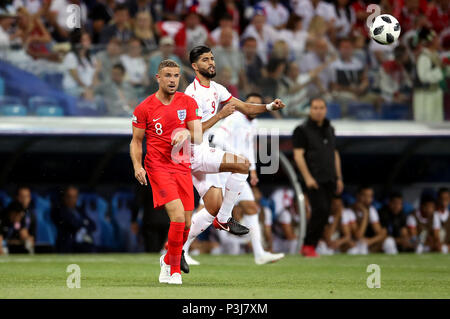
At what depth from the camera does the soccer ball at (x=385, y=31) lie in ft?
43.3

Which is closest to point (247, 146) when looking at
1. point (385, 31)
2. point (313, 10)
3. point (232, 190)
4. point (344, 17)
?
point (232, 190)

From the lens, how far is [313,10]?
21.0 metres

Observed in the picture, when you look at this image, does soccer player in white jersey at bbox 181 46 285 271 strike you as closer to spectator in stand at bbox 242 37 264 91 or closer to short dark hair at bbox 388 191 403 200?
spectator in stand at bbox 242 37 264 91

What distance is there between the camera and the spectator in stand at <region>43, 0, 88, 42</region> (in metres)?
18.1

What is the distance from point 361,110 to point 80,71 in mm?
5220

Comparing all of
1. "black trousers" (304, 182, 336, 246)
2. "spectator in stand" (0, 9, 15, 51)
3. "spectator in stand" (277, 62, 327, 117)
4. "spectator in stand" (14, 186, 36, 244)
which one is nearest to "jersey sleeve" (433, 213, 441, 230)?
"spectator in stand" (277, 62, 327, 117)

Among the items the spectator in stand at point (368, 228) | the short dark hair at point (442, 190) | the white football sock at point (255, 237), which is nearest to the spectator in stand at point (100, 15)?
the spectator in stand at point (368, 228)

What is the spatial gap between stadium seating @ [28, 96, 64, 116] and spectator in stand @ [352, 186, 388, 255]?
606cm

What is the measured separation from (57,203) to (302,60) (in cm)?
528

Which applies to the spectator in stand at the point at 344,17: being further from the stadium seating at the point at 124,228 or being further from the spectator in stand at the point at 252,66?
the stadium seating at the point at 124,228

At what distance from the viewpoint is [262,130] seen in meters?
18.2

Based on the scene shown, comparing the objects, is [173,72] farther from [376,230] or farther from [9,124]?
[376,230]

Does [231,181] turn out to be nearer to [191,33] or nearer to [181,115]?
[181,115]
